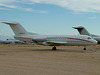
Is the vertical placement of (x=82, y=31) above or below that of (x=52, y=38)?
above

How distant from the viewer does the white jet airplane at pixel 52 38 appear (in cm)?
3219

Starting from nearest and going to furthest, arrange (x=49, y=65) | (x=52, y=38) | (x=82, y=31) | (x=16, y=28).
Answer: (x=49, y=65) < (x=52, y=38) < (x=16, y=28) < (x=82, y=31)

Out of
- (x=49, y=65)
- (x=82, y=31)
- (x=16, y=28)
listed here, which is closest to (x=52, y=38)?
(x=16, y=28)

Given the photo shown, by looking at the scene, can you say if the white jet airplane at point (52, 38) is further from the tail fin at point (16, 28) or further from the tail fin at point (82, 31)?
the tail fin at point (82, 31)

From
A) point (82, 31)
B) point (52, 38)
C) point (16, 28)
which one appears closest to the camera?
point (52, 38)

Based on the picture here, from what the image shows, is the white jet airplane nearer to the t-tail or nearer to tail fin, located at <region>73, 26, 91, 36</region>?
the t-tail

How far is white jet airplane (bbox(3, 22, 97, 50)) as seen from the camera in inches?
1267

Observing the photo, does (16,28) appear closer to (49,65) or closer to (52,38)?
(52,38)

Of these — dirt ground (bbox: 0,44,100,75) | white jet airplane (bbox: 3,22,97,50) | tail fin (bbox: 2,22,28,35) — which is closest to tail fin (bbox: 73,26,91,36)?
white jet airplane (bbox: 3,22,97,50)

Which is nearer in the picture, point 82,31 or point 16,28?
point 16,28

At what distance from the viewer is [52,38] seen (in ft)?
113

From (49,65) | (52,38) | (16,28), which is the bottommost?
(49,65)

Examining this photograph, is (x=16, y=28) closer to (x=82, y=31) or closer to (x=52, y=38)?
(x=52, y=38)

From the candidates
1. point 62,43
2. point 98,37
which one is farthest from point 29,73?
point 98,37
